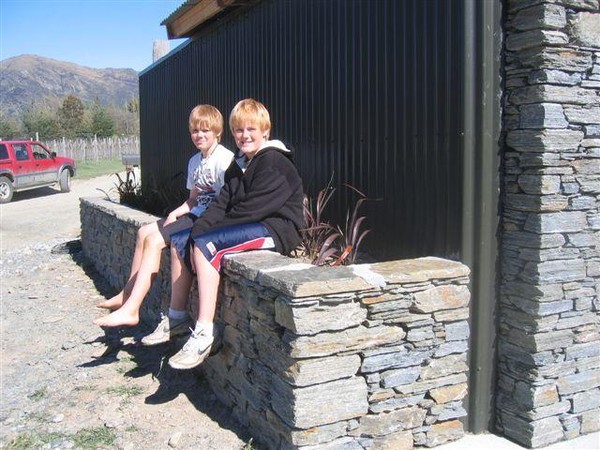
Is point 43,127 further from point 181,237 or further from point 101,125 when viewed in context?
point 181,237

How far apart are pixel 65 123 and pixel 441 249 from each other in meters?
48.8

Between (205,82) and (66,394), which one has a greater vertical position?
(205,82)

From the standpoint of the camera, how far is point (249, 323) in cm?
362

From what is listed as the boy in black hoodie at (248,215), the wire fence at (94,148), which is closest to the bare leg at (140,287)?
the boy in black hoodie at (248,215)

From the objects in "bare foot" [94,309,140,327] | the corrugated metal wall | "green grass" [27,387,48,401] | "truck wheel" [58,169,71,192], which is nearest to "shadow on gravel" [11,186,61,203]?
"truck wheel" [58,169,71,192]

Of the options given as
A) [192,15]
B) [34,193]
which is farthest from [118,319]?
[34,193]

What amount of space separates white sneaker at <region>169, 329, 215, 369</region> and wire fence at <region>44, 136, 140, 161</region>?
27.8 metres

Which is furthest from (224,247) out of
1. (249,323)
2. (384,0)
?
(384,0)

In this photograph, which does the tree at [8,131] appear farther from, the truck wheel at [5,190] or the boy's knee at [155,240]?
the boy's knee at [155,240]

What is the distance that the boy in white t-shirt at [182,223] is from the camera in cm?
414

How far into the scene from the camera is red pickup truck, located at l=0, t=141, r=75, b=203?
57.0ft

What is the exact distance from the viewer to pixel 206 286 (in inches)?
147

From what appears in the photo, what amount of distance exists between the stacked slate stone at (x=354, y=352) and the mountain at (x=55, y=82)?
449ft

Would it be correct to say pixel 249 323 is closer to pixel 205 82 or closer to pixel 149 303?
pixel 149 303
